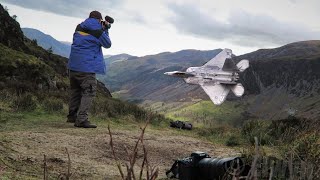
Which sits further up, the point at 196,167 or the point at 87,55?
the point at 87,55

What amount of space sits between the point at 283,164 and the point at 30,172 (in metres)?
2.81

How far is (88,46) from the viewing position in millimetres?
9570

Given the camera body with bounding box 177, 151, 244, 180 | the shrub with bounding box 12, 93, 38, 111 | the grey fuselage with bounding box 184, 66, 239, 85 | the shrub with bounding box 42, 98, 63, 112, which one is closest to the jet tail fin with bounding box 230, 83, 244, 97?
the grey fuselage with bounding box 184, 66, 239, 85

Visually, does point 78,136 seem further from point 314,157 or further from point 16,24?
point 16,24

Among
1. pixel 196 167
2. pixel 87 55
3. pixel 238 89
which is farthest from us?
pixel 238 89

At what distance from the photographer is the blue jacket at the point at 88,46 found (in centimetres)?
952

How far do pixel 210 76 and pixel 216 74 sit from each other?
0.27 metres

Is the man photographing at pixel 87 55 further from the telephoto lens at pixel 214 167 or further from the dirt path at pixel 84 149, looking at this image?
the telephoto lens at pixel 214 167

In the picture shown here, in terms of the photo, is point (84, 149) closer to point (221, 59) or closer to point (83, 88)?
point (83, 88)

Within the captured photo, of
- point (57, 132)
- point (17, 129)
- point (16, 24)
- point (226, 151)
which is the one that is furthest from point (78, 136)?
point (16, 24)

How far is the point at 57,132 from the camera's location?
8133mm

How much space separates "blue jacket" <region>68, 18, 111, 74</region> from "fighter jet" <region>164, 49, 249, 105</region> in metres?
9.75

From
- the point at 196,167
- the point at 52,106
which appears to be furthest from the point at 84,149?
the point at 52,106

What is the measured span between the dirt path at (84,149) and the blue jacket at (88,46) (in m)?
1.28
